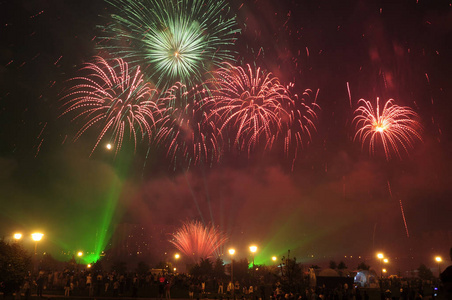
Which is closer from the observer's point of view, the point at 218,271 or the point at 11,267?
the point at 11,267

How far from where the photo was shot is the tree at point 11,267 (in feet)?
75.9

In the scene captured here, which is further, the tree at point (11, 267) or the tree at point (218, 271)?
the tree at point (218, 271)

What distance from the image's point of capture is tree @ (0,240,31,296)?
23.1m

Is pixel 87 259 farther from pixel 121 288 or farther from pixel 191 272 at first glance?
pixel 121 288

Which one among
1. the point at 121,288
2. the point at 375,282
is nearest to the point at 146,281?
the point at 121,288

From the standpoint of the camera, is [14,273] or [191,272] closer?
[14,273]

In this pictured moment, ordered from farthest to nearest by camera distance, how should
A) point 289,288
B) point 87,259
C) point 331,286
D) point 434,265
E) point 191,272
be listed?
point 434,265, point 87,259, point 191,272, point 331,286, point 289,288

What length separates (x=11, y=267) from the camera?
23453 millimetres

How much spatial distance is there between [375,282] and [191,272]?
30929 mm

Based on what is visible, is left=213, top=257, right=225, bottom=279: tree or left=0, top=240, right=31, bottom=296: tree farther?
left=213, top=257, right=225, bottom=279: tree

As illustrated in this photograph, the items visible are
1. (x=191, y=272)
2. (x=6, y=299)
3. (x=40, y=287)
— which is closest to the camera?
(x=6, y=299)

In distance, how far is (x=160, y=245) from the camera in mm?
150250

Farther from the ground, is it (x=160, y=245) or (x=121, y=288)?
(x=160, y=245)

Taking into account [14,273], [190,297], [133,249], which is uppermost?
[133,249]
